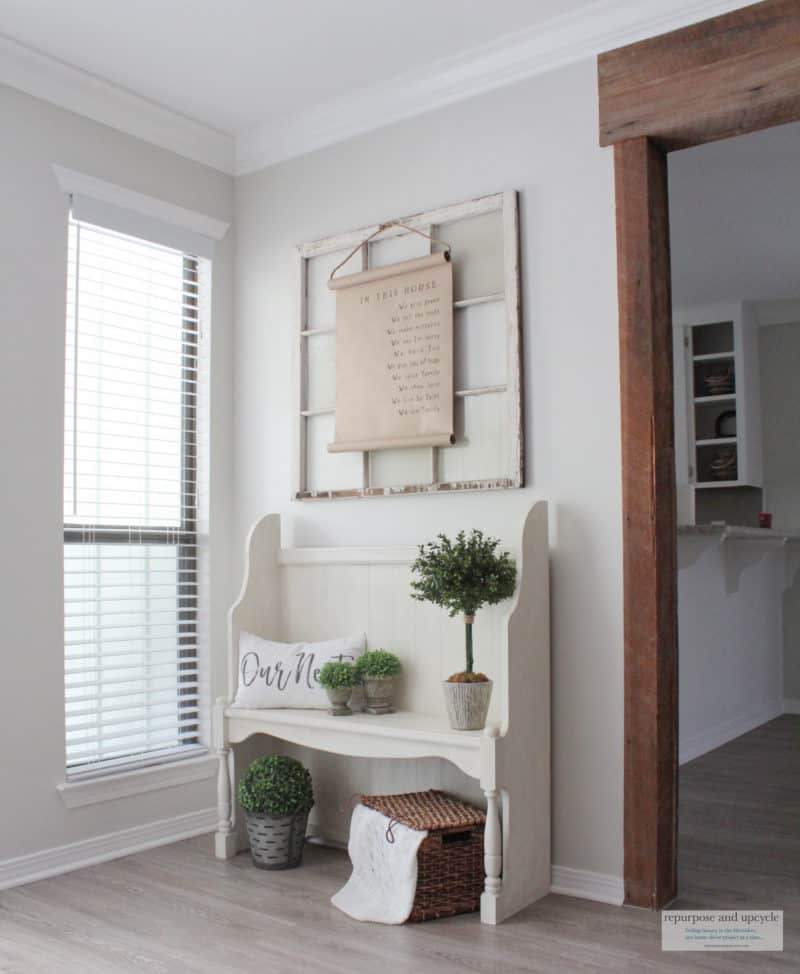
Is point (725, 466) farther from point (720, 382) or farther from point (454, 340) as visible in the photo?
point (454, 340)

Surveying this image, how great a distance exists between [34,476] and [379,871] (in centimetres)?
163

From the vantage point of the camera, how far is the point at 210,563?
378 centimetres

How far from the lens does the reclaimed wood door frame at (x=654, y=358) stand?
2.74m

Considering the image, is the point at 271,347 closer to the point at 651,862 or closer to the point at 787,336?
the point at 651,862

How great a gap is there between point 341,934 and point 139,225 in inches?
96.2

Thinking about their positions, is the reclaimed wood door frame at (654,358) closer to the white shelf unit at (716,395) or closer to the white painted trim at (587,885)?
the white painted trim at (587,885)

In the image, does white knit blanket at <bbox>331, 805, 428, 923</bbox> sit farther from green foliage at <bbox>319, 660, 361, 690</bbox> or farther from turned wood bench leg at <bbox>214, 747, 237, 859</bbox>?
turned wood bench leg at <bbox>214, 747, 237, 859</bbox>

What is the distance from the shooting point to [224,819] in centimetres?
329

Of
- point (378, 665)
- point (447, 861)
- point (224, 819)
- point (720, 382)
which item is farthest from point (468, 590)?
point (720, 382)

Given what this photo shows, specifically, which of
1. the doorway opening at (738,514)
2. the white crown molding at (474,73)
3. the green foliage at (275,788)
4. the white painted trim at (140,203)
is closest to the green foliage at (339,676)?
the green foliage at (275,788)

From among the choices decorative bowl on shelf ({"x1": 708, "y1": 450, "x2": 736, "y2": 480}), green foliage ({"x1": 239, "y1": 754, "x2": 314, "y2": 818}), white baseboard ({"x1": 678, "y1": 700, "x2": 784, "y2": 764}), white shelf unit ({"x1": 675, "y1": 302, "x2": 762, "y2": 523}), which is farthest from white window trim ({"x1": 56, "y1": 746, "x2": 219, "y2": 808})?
decorative bowl on shelf ({"x1": 708, "y1": 450, "x2": 736, "y2": 480})

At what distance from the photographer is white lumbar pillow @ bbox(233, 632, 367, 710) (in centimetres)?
321

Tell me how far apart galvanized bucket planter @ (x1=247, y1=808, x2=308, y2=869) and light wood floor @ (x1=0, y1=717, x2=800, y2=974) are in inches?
1.8

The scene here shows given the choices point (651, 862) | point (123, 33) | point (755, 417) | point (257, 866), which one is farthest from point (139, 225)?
point (755, 417)
